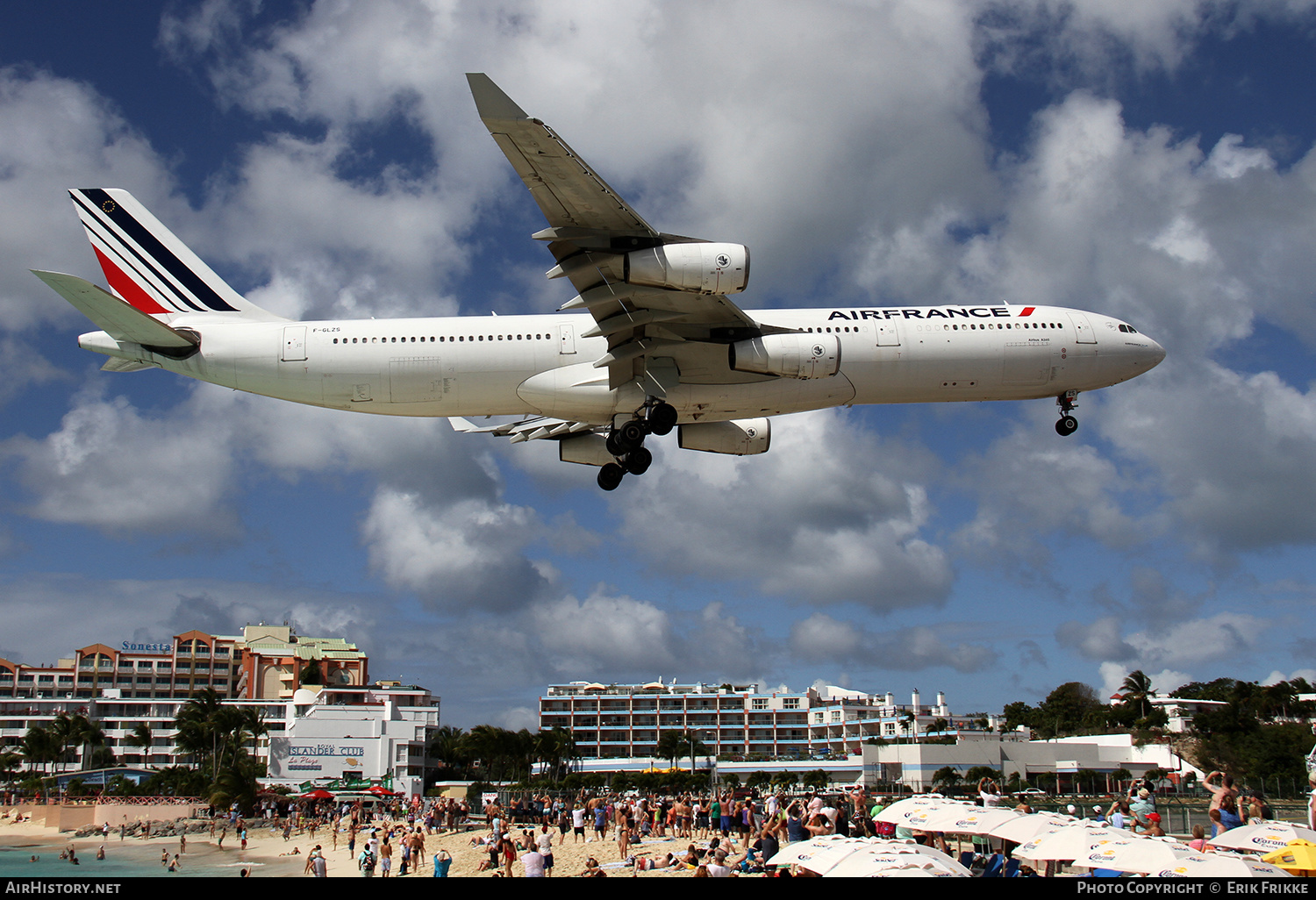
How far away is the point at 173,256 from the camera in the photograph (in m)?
28.1

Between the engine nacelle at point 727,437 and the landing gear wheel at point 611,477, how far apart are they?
1.94m

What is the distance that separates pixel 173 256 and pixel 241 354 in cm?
515

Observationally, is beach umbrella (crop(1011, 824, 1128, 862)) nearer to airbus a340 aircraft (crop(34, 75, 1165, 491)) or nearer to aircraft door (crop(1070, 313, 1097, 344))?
airbus a340 aircraft (crop(34, 75, 1165, 491))

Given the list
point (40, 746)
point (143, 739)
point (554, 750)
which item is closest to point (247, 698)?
point (143, 739)

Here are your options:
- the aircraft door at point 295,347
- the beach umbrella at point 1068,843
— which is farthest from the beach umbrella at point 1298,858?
the aircraft door at point 295,347

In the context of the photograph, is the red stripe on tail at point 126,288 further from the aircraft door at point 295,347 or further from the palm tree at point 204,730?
the palm tree at point 204,730

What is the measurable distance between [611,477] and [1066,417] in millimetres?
13228

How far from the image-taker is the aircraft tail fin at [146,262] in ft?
90.3

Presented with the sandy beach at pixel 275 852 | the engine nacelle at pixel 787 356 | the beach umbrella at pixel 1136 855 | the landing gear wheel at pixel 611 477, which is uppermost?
the engine nacelle at pixel 787 356

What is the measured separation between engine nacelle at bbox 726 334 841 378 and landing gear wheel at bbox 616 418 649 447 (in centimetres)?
307
